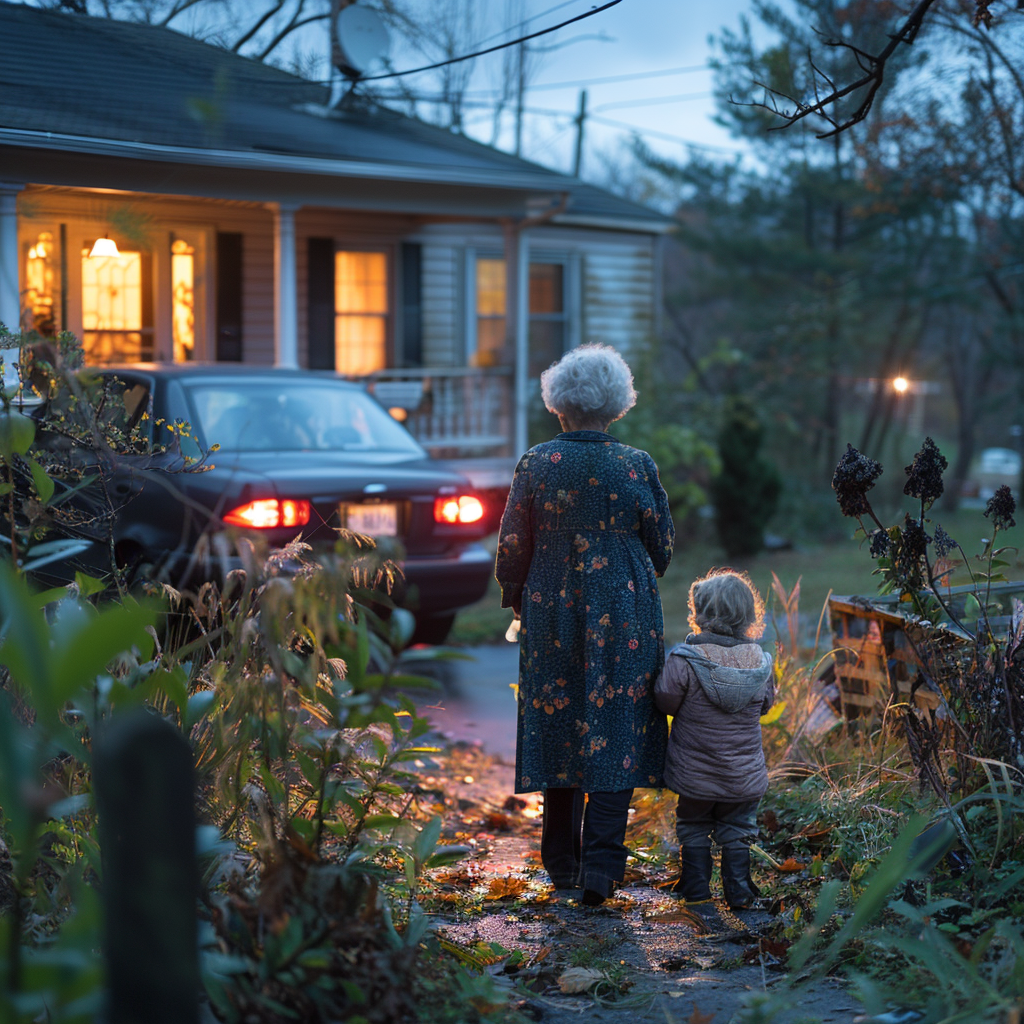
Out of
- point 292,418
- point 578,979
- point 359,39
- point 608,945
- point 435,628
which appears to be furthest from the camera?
point 359,39

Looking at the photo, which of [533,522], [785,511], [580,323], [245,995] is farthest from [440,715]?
[785,511]

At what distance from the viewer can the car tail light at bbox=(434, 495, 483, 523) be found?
6.63m

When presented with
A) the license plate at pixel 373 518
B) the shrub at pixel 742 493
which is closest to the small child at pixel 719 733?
the license plate at pixel 373 518

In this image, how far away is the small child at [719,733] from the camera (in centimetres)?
345

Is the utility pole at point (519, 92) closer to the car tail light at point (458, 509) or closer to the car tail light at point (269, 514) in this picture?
the car tail light at point (458, 509)

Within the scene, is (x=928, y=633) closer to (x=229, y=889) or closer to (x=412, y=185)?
(x=229, y=889)

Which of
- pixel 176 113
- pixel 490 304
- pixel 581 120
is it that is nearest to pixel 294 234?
pixel 176 113

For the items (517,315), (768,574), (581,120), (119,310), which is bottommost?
(768,574)

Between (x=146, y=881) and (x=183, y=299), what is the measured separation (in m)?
10.7

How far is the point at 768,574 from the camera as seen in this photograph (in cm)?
A: 1190

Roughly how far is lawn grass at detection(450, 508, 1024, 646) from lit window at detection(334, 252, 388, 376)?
2.62 metres

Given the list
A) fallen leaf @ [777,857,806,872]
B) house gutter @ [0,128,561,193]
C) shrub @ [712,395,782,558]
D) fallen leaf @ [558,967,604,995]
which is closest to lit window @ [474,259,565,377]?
shrub @ [712,395,782,558]

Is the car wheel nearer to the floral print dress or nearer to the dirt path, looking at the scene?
the dirt path

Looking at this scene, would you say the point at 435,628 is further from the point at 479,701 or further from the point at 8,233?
the point at 8,233
